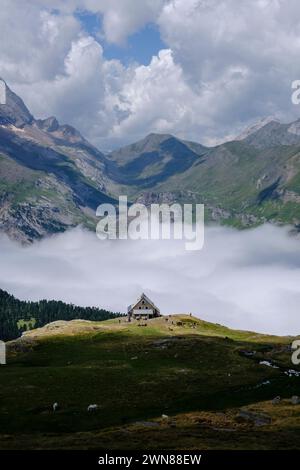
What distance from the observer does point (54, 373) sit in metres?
94.4

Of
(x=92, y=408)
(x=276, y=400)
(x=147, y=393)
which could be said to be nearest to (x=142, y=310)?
(x=147, y=393)

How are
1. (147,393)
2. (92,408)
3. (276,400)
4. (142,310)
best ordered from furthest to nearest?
(142,310) < (147,393) < (276,400) < (92,408)

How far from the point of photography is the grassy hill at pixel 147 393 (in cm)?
5531

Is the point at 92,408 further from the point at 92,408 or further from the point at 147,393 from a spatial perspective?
the point at 147,393

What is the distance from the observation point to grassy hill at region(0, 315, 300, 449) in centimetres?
5531

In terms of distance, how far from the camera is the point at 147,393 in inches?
3145

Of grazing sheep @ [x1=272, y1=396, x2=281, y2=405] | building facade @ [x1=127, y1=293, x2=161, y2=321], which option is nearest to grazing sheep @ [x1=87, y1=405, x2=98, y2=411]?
grazing sheep @ [x1=272, y1=396, x2=281, y2=405]

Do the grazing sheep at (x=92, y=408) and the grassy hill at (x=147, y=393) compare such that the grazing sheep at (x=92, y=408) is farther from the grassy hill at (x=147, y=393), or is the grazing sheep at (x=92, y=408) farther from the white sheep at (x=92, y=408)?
the grassy hill at (x=147, y=393)

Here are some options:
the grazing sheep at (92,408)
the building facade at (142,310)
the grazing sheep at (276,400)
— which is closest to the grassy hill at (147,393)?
the grazing sheep at (92,408)

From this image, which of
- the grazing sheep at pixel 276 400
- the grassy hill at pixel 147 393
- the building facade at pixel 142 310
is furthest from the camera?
the building facade at pixel 142 310
